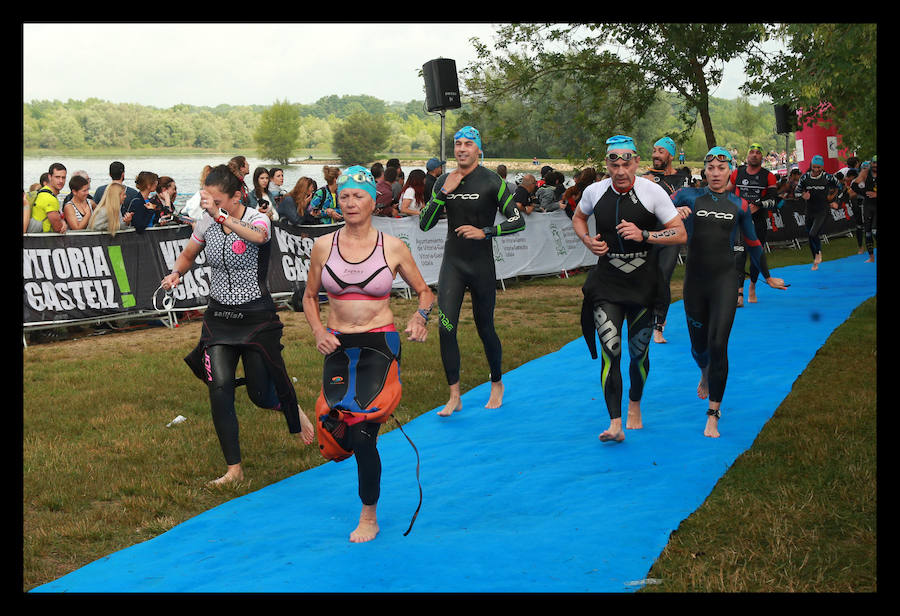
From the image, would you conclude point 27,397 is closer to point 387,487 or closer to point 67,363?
point 67,363

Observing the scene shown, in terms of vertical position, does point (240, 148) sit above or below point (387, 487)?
above

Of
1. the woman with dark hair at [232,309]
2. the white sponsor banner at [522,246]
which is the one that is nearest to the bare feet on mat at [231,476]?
the woman with dark hair at [232,309]

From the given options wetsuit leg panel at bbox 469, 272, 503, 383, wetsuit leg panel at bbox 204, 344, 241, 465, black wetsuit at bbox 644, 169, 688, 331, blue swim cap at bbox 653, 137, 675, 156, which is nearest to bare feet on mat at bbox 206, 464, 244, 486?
wetsuit leg panel at bbox 204, 344, 241, 465

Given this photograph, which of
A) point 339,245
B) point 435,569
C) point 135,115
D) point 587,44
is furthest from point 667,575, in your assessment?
point 135,115

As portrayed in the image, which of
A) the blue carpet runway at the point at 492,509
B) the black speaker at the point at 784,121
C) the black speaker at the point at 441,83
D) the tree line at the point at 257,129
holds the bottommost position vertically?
the blue carpet runway at the point at 492,509

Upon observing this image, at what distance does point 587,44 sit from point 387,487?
21338 mm

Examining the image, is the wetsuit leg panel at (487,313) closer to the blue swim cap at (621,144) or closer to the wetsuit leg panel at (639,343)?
the wetsuit leg panel at (639,343)

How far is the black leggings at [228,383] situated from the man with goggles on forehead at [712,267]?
3553 millimetres

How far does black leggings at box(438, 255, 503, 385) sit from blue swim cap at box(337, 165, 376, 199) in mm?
2783

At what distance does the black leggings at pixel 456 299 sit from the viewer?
26.8ft

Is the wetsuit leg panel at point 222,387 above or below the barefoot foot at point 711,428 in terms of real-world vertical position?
above

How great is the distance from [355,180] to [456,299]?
297 cm

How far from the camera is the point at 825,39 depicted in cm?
1064

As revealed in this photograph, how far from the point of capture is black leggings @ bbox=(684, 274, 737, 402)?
7277 mm
